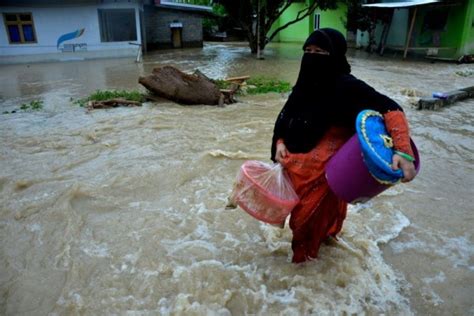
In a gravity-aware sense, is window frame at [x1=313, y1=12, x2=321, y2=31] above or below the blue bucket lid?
above

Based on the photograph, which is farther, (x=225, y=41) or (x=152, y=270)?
(x=225, y=41)

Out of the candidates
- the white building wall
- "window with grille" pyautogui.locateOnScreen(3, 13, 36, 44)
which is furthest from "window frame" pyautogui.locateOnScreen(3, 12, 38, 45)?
the white building wall

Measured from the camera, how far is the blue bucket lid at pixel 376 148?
6.25 ft

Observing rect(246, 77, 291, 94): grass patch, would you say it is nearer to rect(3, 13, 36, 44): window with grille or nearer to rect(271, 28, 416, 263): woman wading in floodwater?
rect(271, 28, 416, 263): woman wading in floodwater

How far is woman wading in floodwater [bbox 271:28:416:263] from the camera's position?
2.18 m

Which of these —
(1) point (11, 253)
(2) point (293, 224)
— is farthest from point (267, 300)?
(1) point (11, 253)

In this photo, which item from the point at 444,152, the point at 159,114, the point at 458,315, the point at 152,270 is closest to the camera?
the point at 458,315

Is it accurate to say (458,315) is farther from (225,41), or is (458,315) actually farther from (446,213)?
(225,41)

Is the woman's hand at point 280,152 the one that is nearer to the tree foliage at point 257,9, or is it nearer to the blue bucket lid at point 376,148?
the blue bucket lid at point 376,148

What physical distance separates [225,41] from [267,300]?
3019cm

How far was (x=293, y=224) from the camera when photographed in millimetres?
2582

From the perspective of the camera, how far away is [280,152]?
2.58m

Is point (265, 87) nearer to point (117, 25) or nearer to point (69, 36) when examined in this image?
point (69, 36)

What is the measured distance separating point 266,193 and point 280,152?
13.0 inches
